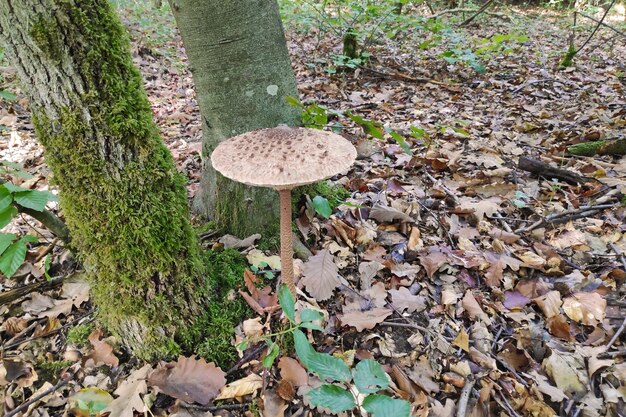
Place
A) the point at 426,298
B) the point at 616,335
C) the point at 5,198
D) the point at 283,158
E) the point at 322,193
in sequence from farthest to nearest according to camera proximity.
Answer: the point at 322,193 < the point at 426,298 < the point at 616,335 < the point at 5,198 < the point at 283,158

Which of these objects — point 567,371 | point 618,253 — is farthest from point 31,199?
point 618,253

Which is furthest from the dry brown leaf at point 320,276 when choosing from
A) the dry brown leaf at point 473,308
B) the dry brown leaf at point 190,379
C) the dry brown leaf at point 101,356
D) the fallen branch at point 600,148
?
the fallen branch at point 600,148

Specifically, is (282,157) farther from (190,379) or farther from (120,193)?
(190,379)

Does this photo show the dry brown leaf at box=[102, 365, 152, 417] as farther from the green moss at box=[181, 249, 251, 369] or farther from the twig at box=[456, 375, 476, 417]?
the twig at box=[456, 375, 476, 417]

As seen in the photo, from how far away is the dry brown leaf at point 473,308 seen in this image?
235cm

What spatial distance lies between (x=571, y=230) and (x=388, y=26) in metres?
6.08

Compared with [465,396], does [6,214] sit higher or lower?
higher

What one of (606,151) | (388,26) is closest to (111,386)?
(606,151)

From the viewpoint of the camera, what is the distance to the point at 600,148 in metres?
3.99

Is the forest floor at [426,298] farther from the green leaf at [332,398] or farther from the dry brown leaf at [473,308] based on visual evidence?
the green leaf at [332,398]

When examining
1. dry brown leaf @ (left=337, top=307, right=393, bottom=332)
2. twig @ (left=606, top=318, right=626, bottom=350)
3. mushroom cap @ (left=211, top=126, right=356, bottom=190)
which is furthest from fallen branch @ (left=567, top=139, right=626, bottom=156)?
mushroom cap @ (left=211, top=126, right=356, bottom=190)

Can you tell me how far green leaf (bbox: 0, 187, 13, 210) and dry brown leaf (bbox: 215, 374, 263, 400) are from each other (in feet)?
4.55

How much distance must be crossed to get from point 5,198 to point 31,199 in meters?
0.10

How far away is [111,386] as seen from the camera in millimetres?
2006
